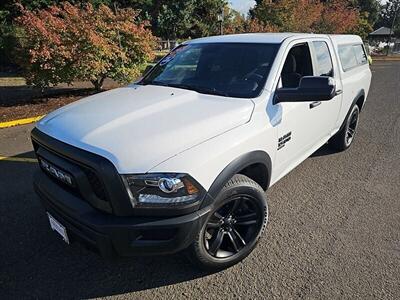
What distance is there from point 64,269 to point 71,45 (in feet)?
22.7

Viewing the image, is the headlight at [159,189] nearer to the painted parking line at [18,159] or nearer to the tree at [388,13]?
the painted parking line at [18,159]

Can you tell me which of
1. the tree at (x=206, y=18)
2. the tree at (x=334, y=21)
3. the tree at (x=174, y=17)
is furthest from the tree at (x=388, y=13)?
the tree at (x=174, y=17)

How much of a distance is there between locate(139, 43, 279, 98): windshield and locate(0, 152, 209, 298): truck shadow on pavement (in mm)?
1577

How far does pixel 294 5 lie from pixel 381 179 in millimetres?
23574

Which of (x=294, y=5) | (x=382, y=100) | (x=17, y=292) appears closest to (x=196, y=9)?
(x=294, y=5)

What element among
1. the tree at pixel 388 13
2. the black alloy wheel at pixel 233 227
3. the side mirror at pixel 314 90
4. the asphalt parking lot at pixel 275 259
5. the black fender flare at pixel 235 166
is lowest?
the tree at pixel 388 13

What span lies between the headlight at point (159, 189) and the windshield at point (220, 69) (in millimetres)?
1146

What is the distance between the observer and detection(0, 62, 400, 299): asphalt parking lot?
103 inches

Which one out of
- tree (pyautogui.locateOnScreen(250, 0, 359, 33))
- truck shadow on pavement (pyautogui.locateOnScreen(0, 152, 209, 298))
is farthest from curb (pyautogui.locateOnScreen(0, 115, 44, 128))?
tree (pyautogui.locateOnScreen(250, 0, 359, 33))

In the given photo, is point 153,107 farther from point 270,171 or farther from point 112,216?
point 270,171

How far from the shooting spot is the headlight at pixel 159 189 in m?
2.18

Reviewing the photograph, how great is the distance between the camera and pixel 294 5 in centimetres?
2494

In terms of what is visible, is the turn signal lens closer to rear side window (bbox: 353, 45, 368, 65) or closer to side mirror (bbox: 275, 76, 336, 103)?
side mirror (bbox: 275, 76, 336, 103)

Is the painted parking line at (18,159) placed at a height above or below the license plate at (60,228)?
below
